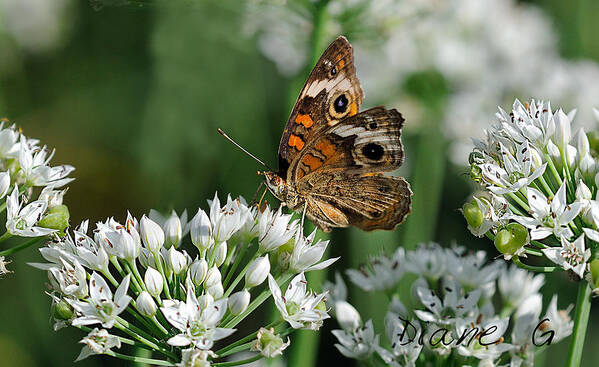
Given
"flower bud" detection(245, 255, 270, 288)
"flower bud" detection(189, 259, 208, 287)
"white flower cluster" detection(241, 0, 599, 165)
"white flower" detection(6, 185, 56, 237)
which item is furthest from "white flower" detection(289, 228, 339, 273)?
"white flower cluster" detection(241, 0, 599, 165)

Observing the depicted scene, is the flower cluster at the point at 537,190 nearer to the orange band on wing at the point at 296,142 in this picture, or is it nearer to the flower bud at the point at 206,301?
the orange band on wing at the point at 296,142

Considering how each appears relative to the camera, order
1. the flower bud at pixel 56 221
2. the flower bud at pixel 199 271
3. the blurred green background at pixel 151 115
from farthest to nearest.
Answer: the blurred green background at pixel 151 115, the flower bud at pixel 56 221, the flower bud at pixel 199 271

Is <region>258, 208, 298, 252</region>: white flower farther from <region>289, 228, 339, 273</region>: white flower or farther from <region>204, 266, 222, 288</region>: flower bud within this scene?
<region>204, 266, 222, 288</region>: flower bud

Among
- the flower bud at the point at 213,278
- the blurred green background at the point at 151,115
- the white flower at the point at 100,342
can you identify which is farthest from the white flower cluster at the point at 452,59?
the white flower at the point at 100,342

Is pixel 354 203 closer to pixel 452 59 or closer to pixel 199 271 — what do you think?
pixel 199 271

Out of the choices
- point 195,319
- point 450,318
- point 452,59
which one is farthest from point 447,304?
point 452,59

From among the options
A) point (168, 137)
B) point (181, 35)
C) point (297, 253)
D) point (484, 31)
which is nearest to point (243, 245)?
point (297, 253)
